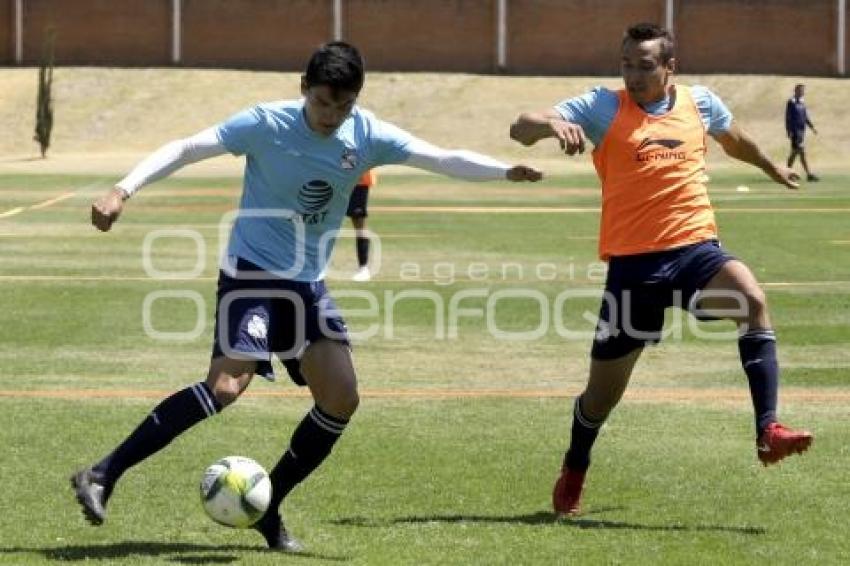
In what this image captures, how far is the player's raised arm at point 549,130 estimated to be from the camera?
873 cm

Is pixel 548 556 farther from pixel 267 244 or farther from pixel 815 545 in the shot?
pixel 267 244

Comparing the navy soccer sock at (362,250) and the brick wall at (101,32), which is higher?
the brick wall at (101,32)

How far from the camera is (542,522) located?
9.31 m

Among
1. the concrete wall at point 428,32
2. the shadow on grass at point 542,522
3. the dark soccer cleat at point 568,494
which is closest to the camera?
the shadow on grass at point 542,522

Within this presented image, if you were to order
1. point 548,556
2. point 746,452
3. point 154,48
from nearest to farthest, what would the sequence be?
point 548,556
point 746,452
point 154,48

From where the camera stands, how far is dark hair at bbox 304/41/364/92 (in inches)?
325

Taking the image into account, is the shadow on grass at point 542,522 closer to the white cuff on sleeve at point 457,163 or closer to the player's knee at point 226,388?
the player's knee at point 226,388

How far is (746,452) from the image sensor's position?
37.1 ft

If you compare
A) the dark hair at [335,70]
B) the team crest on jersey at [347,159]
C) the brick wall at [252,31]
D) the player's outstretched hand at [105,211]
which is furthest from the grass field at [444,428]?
the brick wall at [252,31]

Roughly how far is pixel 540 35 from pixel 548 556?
227 ft

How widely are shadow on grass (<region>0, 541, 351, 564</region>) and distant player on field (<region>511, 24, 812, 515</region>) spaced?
1.84 m

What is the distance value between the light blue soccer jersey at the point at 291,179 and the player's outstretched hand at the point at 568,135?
31.7 inches

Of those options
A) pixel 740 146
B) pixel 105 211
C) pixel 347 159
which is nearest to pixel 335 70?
pixel 347 159

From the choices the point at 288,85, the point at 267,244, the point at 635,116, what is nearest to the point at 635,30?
the point at 635,116
